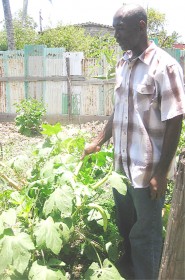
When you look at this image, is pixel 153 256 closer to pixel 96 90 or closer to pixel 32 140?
pixel 32 140

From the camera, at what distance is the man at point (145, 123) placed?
237 cm

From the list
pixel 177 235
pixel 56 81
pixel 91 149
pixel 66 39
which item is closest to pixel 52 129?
pixel 91 149

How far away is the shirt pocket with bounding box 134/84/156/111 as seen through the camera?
96.0 inches

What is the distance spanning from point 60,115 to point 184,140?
20.4ft

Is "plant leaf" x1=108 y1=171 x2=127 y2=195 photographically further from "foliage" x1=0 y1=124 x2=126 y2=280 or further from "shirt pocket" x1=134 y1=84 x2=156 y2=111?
"shirt pocket" x1=134 y1=84 x2=156 y2=111

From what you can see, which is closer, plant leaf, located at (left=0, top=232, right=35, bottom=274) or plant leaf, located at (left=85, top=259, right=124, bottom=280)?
plant leaf, located at (left=0, top=232, right=35, bottom=274)

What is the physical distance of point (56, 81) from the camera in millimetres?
10164

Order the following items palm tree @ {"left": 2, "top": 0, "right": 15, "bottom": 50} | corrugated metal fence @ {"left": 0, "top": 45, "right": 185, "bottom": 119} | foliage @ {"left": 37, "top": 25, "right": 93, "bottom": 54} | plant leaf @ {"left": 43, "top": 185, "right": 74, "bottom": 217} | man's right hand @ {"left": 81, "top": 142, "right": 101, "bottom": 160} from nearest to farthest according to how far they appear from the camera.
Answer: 1. plant leaf @ {"left": 43, "top": 185, "right": 74, "bottom": 217}
2. man's right hand @ {"left": 81, "top": 142, "right": 101, "bottom": 160}
3. corrugated metal fence @ {"left": 0, "top": 45, "right": 185, "bottom": 119}
4. palm tree @ {"left": 2, "top": 0, "right": 15, "bottom": 50}
5. foliage @ {"left": 37, "top": 25, "right": 93, "bottom": 54}

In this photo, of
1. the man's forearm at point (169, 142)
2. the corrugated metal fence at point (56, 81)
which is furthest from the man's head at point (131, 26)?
the corrugated metal fence at point (56, 81)

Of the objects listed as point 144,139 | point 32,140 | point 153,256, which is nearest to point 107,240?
point 153,256

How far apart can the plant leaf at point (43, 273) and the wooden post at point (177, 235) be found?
2.61ft

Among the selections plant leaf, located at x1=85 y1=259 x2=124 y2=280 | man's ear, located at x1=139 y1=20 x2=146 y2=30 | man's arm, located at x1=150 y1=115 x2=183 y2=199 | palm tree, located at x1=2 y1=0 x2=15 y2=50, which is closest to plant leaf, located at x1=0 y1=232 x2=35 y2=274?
plant leaf, located at x1=85 y1=259 x2=124 y2=280

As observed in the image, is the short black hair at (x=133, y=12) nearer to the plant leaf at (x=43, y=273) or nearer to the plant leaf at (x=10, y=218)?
the plant leaf at (x=10, y=218)

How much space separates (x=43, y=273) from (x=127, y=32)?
1.56 meters
